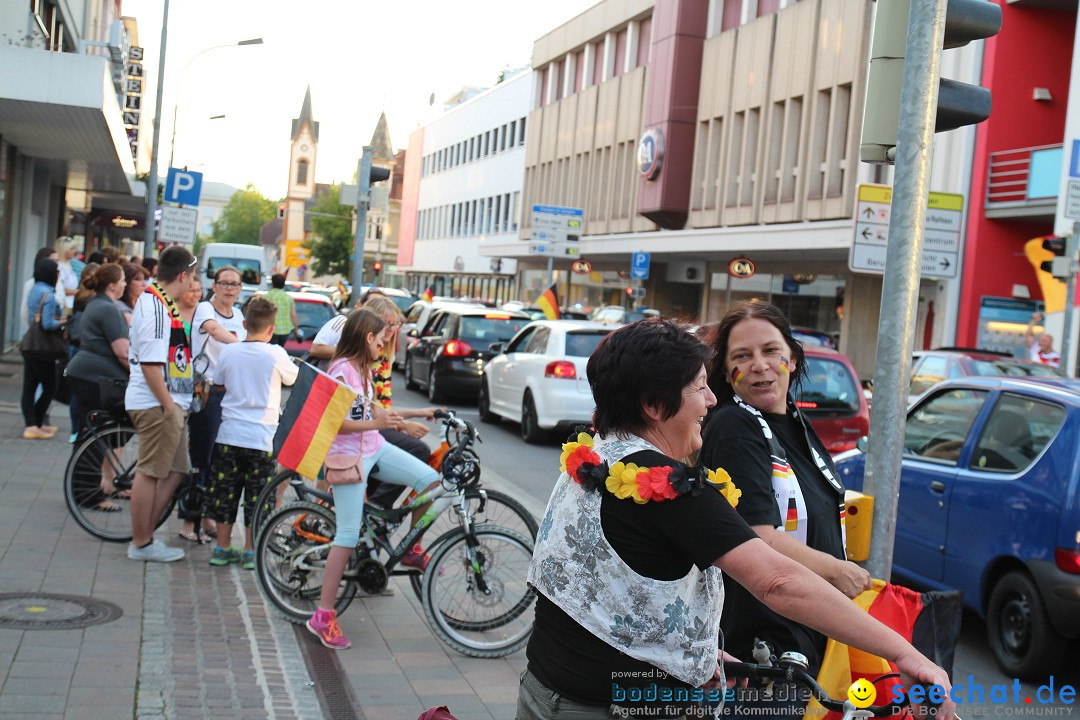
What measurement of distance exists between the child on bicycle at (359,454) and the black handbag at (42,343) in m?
6.22

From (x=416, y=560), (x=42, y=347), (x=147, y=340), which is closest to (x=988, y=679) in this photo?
(x=416, y=560)

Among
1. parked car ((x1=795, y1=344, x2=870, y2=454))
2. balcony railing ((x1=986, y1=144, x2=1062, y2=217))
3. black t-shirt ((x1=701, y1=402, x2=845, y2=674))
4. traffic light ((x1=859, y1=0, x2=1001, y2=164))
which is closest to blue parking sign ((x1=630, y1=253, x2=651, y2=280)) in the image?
balcony railing ((x1=986, y1=144, x2=1062, y2=217))

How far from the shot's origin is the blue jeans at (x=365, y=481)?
20.3 feet

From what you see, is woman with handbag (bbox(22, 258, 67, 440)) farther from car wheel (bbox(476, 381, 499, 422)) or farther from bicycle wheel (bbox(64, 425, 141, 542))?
car wheel (bbox(476, 381, 499, 422))

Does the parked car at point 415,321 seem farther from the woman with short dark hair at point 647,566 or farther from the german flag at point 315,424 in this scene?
the woman with short dark hair at point 647,566

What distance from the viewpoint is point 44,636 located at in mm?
5805

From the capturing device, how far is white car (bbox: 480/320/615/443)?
1570 centimetres

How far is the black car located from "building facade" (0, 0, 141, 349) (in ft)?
19.0

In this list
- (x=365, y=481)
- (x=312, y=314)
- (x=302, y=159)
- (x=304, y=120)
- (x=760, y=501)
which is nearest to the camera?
(x=760, y=501)

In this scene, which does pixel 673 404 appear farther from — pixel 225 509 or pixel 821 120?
pixel 821 120

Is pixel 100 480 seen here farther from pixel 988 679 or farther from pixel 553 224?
pixel 553 224

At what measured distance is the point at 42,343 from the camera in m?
11.7

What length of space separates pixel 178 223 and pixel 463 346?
9002 mm

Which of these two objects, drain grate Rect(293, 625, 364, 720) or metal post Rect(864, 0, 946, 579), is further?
drain grate Rect(293, 625, 364, 720)
